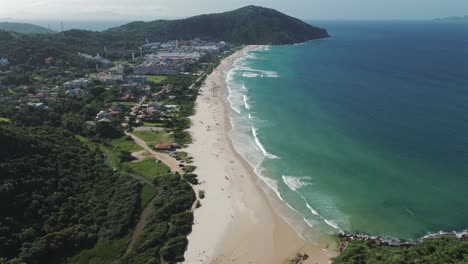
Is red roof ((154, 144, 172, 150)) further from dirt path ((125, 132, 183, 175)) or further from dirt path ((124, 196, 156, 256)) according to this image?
dirt path ((124, 196, 156, 256))

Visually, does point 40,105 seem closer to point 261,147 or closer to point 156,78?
point 261,147

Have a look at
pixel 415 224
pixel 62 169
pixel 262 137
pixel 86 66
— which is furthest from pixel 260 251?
pixel 86 66

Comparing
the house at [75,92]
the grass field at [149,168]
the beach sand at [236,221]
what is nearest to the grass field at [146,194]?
the grass field at [149,168]

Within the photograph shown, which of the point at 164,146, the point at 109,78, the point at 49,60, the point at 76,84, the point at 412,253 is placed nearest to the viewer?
the point at 412,253

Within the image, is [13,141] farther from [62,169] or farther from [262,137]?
[262,137]

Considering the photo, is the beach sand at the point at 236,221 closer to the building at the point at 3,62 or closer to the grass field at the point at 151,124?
the grass field at the point at 151,124

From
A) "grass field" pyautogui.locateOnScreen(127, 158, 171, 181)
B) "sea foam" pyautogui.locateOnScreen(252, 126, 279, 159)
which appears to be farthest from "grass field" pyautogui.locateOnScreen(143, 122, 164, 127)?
"sea foam" pyautogui.locateOnScreen(252, 126, 279, 159)

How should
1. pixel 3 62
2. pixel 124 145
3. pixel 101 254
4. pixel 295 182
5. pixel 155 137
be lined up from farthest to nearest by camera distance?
1. pixel 3 62
2. pixel 155 137
3. pixel 124 145
4. pixel 295 182
5. pixel 101 254

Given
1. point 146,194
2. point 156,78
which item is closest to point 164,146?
point 146,194
